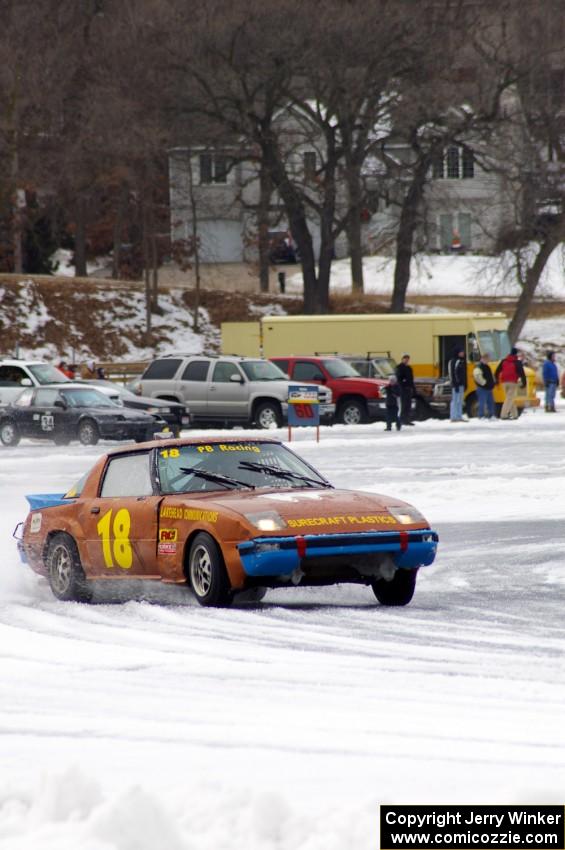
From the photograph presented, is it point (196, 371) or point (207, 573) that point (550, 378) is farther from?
point (207, 573)

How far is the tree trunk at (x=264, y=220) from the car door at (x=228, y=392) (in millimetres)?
23652

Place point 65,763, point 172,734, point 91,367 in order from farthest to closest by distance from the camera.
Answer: point 91,367
point 172,734
point 65,763

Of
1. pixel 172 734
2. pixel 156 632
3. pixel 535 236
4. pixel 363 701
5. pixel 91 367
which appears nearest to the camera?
pixel 172 734

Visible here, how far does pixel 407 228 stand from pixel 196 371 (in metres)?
24.1

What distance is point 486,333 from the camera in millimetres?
42000

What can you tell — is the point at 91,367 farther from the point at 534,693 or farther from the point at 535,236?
the point at 534,693

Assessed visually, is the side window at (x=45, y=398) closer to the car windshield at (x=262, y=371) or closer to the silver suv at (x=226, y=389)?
the silver suv at (x=226, y=389)

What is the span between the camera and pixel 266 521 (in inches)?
446

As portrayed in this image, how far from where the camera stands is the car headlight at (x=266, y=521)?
444 inches

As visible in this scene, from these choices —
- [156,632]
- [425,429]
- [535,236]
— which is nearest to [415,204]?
[535,236]

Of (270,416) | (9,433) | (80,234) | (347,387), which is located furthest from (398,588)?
(80,234)

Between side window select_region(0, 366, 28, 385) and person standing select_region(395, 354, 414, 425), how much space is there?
875 cm

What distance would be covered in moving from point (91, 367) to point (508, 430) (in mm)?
16958

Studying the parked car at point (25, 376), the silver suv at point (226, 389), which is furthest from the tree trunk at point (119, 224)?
the parked car at point (25, 376)
